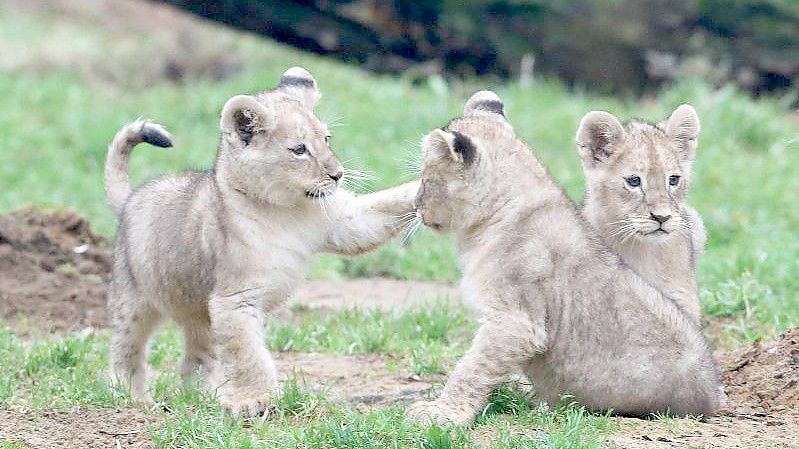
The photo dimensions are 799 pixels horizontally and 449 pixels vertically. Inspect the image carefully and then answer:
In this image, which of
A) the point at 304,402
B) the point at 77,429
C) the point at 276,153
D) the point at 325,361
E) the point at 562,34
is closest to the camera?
the point at 77,429

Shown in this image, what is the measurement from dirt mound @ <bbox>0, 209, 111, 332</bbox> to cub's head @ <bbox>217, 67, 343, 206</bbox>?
260 centimetres

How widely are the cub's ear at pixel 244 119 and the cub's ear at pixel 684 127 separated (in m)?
2.17

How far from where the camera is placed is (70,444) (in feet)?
19.7

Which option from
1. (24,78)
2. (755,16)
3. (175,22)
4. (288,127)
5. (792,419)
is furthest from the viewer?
(175,22)

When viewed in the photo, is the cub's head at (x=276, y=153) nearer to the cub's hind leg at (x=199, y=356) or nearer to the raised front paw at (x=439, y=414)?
the cub's hind leg at (x=199, y=356)

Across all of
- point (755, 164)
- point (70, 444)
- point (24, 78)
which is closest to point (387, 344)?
point (70, 444)

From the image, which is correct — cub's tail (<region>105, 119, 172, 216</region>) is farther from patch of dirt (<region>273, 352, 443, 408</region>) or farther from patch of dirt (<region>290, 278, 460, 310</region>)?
patch of dirt (<region>290, 278, 460, 310</region>)

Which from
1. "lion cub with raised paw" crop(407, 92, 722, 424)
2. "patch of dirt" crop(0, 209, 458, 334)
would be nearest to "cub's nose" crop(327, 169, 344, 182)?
"lion cub with raised paw" crop(407, 92, 722, 424)

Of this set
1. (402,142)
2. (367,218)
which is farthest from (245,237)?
(402,142)

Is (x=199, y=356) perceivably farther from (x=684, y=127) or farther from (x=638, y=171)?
(x=684, y=127)

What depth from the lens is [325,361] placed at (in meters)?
8.09

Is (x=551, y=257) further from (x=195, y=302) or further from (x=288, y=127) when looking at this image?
(x=195, y=302)

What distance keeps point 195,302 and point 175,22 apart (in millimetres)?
16542

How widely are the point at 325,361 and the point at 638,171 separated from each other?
228 centimetres
